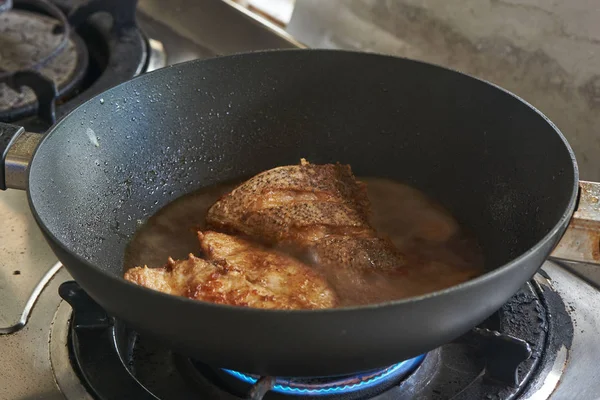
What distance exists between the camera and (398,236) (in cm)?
131

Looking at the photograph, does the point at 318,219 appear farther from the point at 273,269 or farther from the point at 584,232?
the point at 584,232

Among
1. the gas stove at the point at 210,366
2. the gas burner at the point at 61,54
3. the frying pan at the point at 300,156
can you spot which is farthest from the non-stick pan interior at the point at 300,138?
the gas burner at the point at 61,54

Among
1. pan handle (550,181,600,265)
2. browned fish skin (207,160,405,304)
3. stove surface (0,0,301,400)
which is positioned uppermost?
Answer: pan handle (550,181,600,265)

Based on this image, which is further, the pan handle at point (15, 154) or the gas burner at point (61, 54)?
the gas burner at point (61, 54)

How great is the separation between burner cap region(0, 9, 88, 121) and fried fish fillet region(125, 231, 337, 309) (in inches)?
27.7

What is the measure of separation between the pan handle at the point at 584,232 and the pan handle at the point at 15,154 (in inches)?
31.2

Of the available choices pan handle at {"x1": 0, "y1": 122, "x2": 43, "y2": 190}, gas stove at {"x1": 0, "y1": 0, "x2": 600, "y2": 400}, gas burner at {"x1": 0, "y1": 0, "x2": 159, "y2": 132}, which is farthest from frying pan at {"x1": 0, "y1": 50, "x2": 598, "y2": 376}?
gas burner at {"x1": 0, "y1": 0, "x2": 159, "y2": 132}

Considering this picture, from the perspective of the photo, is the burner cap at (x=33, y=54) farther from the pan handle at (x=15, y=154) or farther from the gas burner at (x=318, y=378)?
the gas burner at (x=318, y=378)

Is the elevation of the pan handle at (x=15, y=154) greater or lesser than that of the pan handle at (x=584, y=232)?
lesser

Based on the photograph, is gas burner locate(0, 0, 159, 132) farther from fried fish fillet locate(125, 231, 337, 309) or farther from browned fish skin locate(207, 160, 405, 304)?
fried fish fillet locate(125, 231, 337, 309)

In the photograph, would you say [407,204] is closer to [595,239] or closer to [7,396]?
[595,239]

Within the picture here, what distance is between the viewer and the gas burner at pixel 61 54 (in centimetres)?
151

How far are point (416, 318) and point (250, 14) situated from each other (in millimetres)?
1346

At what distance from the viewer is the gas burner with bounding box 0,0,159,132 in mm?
1514
